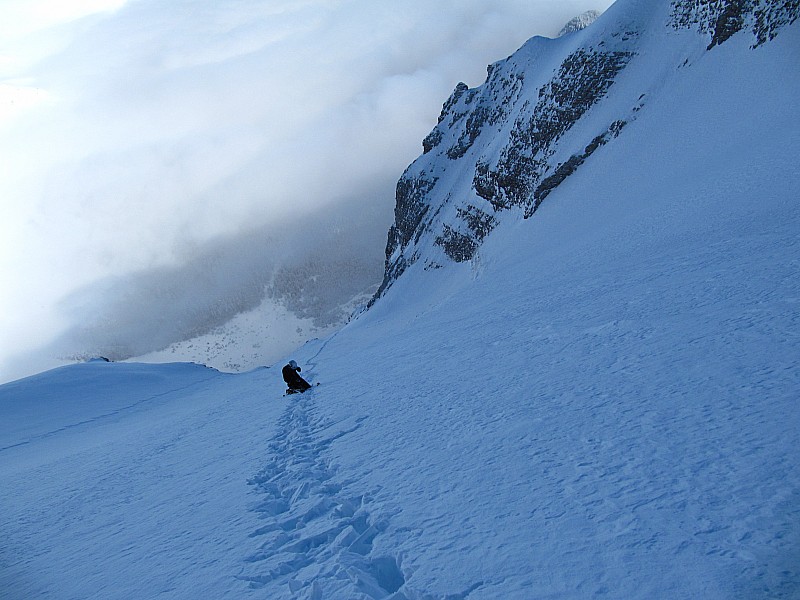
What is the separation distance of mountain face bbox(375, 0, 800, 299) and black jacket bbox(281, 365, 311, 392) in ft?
139

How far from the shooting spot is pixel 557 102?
203 feet

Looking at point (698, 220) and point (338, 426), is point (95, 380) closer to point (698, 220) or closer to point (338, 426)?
point (338, 426)

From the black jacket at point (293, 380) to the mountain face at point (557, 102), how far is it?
4239 cm

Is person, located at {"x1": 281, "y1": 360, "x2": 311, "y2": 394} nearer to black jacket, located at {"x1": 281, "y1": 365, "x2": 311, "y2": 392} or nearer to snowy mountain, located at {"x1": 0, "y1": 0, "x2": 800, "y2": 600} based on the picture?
black jacket, located at {"x1": 281, "y1": 365, "x2": 311, "y2": 392}

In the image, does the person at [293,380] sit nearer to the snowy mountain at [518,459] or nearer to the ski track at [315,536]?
the snowy mountain at [518,459]

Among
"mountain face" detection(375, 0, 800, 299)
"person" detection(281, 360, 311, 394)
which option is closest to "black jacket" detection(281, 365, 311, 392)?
"person" detection(281, 360, 311, 394)

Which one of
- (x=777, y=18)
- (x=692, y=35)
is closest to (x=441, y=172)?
(x=692, y=35)

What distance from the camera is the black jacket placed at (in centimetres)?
1644

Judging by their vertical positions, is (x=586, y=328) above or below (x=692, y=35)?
below

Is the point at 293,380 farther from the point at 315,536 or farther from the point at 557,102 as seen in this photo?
the point at 557,102

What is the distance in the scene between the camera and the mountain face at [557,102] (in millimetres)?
44625

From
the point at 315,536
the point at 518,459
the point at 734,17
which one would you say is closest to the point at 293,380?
the point at 315,536

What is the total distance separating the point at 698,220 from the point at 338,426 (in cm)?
1420

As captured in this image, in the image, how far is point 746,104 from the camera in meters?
30.8
